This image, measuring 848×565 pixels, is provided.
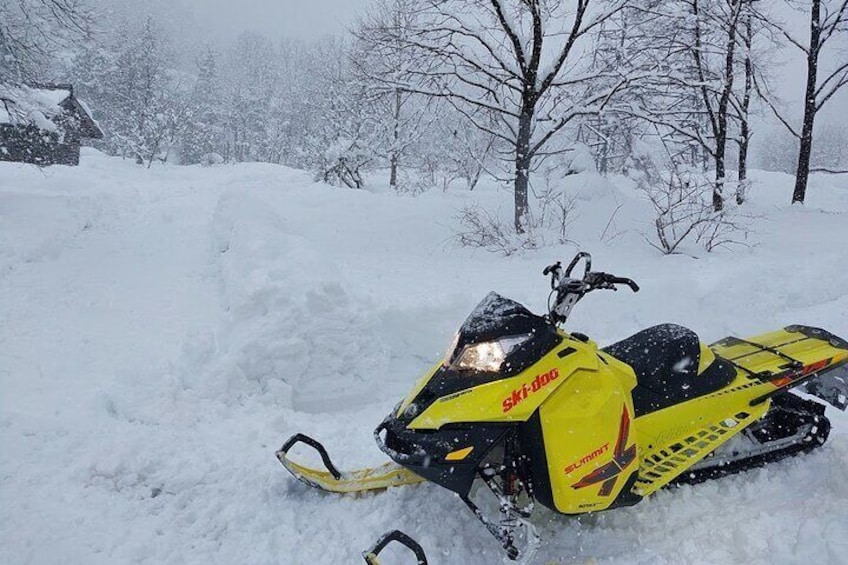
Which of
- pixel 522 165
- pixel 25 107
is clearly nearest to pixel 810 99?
pixel 522 165

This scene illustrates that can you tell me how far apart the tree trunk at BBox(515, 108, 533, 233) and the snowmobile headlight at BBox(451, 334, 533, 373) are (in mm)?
8743

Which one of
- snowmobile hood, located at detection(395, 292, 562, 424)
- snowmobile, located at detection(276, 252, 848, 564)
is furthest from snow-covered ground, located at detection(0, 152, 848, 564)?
snowmobile hood, located at detection(395, 292, 562, 424)

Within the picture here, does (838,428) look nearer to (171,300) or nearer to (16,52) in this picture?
(171,300)

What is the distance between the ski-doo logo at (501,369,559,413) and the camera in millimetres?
2588

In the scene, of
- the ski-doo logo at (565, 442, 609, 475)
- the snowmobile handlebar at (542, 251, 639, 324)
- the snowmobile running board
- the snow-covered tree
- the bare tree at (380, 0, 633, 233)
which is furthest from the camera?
the snow-covered tree

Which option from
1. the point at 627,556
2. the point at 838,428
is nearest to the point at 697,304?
the point at 838,428

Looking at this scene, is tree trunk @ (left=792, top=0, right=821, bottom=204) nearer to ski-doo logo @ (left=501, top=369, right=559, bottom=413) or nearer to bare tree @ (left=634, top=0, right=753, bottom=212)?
bare tree @ (left=634, top=0, right=753, bottom=212)

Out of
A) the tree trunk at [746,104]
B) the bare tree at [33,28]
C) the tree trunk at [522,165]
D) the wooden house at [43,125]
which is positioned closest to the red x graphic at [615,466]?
the tree trunk at [522,165]

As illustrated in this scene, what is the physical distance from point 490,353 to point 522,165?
9.11 m

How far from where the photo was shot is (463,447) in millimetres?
2572

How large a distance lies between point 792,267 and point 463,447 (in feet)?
24.1

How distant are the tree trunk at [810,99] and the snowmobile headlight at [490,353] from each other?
16.2m

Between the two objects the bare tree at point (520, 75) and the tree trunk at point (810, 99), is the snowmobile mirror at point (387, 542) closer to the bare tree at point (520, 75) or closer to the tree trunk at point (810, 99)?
the bare tree at point (520, 75)

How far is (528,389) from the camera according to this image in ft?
8.63
